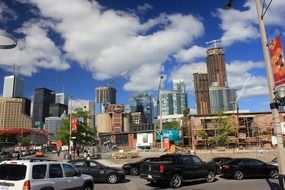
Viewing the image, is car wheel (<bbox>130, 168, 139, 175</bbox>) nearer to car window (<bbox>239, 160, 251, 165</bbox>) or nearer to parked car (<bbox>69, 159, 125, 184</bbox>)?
parked car (<bbox>69, 159, 125, 184</bbox>)

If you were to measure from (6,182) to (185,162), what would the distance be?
10961 millimetres

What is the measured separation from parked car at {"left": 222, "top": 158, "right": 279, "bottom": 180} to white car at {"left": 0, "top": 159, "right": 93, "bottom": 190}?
13345 mm

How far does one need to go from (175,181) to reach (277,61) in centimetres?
974

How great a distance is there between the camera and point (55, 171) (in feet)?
38.0

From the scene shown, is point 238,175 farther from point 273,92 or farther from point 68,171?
point 68,171

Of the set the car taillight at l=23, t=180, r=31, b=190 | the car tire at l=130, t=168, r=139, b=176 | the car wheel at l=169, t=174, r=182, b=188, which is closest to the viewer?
the car taillight at l=23, t=180, r=31, b=190

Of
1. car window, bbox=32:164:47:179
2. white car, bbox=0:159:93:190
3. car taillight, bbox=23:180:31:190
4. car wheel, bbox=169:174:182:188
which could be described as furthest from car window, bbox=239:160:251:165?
car taillight, bbox=23:180:31:190

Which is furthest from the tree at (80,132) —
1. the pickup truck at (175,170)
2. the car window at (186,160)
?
the car window at (186,160)

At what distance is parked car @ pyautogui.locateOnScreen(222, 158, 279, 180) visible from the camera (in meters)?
22.3

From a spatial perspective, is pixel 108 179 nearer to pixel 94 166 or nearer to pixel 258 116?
pixel 94 166

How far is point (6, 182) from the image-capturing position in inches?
403

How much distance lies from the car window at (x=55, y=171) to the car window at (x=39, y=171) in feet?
1.06

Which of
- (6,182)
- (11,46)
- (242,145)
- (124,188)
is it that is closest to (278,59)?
(6,182)

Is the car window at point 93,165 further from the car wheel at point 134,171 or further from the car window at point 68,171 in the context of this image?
the car window at point 68,171
